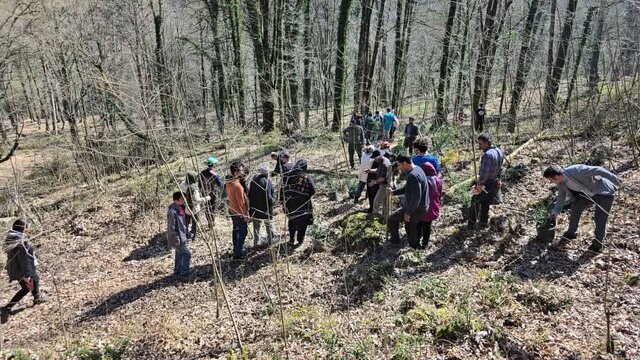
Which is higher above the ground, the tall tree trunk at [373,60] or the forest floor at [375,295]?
the tall tree trunk at [373,60]

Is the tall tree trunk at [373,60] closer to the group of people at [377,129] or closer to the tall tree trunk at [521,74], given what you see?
the group of people at [377,129]

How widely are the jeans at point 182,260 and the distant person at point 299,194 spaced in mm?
2071

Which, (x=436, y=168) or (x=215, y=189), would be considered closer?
(x=436, y=168)

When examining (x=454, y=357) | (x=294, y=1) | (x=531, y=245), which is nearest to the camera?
(x=454, y=357)

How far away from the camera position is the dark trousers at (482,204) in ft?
→ 22.8

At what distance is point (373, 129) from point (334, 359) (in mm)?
10601

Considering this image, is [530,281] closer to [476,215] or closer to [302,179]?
[476,215]

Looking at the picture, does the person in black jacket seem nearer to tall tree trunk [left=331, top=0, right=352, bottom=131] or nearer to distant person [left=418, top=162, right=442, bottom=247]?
distant person [left=418, top=162, right=442, bottom=247]

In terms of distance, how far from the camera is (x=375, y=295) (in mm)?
6254

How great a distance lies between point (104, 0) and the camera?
795 inches

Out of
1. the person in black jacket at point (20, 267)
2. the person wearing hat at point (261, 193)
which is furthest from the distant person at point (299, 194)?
the person in black jacket at point (20, 267)

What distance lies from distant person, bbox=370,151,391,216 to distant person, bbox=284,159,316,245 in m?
1.32

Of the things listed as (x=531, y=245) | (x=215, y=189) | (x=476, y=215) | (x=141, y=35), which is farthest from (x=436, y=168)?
(x=141, y=35)

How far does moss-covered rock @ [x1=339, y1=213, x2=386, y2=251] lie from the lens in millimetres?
7684
